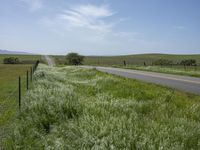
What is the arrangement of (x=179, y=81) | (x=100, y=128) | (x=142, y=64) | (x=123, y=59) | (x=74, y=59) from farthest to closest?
(x=123, y=59), (x=142, y=64), (x=74, y=59), (x=179, y=81), (x=100, y=128)

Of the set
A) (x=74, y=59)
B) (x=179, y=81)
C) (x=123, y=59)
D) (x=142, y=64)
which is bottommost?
(x=142, y=64)

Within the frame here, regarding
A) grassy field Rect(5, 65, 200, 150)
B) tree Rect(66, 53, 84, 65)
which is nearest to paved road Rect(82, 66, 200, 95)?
grassy field Rect(5, 65, 200, 150)

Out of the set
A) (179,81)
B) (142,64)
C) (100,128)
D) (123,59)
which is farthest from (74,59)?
(100,128)

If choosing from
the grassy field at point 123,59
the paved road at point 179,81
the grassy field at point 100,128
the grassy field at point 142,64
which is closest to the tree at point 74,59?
the grassy field at point 142,64

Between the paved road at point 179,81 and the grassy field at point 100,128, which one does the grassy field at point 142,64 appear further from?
the grassy field at point 100,128

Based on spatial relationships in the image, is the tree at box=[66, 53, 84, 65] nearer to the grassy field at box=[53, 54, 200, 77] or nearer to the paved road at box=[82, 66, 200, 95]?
the grassy field at box=[53, 54, 200, 77]

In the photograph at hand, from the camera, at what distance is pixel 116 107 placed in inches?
330

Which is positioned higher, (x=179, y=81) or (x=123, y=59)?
(x=179, y=81)

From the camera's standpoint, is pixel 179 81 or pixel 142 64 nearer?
pixel 179 81

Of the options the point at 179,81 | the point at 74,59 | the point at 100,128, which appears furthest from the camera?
the point at 74,59

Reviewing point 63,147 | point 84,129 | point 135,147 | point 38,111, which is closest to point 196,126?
point 135,147

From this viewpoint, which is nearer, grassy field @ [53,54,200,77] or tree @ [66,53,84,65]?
grassy field @ [53,54,200,77]

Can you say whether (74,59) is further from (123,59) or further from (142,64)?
(123,59)

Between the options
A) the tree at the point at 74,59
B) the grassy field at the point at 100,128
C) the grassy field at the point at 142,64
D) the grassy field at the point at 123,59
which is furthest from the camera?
the grassy field at the point at 123,59
